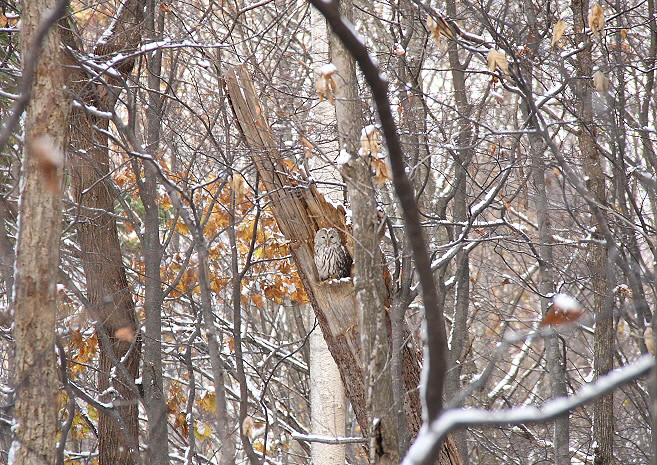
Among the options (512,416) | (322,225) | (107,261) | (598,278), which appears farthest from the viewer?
(107,261)

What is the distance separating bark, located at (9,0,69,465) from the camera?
8.86 feet

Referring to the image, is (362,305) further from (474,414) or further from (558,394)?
(558,394)

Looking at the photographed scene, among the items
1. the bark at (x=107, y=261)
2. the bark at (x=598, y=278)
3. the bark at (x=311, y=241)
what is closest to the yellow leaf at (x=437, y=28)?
the bark at (x=311, y=241)

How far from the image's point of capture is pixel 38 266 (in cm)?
279

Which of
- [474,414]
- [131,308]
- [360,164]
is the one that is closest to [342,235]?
[360,164]

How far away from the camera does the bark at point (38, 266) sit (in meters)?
2.70

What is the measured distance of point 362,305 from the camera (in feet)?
10.6

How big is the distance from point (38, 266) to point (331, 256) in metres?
1.91

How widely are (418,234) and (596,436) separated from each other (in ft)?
15.1

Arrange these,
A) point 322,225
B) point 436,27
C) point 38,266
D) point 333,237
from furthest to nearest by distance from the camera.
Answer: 1. point 322,225
2. point 333,237
3. point 436,27
4. point 38,266

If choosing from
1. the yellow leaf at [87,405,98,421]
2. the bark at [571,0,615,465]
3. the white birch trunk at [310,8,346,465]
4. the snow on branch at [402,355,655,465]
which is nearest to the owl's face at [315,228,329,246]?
the white birch trunk at [310,8,346,465]

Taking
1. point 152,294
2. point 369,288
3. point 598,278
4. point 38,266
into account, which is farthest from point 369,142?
point 598,278

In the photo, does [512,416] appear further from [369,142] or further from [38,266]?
[38,266]

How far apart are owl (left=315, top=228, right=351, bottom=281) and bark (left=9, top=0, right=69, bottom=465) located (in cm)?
178
